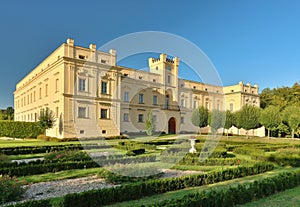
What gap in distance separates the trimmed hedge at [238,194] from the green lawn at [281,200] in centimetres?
14

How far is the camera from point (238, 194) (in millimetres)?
5344

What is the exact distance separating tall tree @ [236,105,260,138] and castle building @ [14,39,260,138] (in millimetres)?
6398

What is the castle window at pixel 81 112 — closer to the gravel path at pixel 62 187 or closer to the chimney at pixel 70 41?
the chimney at pixel 70 41

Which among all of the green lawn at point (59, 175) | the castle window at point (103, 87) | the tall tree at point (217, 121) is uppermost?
the castle window at point (103, 87)

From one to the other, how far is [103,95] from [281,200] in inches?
862

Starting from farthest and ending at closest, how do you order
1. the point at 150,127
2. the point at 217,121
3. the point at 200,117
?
the point at 200,117 < the point at 217,121 < the point at 150,127

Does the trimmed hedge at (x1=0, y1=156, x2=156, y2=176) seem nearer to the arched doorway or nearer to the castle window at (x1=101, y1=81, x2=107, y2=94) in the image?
the castle window at (x1=101, y1=81, x2=107, y2=94)

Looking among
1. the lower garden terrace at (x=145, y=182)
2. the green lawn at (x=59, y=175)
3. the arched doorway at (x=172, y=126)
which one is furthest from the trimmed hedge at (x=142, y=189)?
the arched doorway at (x=172, y=126)

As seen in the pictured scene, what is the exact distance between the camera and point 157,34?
727 centimetres

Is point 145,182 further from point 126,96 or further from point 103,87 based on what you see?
point 126,96

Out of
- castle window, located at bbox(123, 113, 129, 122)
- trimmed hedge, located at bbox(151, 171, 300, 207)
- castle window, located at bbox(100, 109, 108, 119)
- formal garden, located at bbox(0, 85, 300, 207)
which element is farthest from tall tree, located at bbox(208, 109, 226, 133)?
trimmed hedge, located at bbox(151, 171, 300, 207)

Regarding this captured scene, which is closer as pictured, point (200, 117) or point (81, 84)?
point (81, 84)

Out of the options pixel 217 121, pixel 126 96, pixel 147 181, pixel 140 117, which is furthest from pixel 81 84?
pixel 147 181

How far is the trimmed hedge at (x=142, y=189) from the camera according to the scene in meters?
4.95
